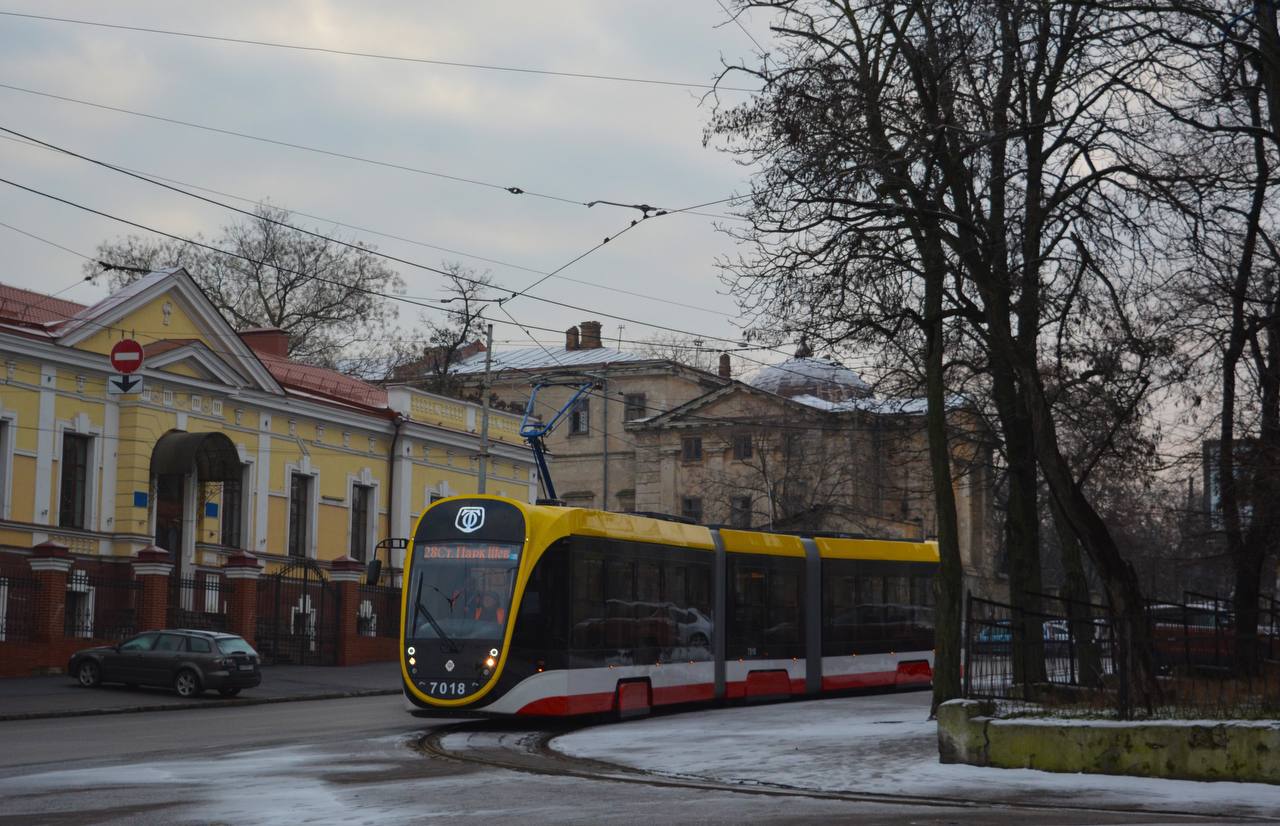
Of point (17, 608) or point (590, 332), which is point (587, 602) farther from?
point (590, 332)

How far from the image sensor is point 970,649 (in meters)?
16.4

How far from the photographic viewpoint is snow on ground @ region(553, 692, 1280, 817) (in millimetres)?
13008

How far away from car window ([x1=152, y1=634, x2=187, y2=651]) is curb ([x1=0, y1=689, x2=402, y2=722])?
1.37m

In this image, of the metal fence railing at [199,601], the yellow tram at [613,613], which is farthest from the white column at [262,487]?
the yellow tram at [613,613]

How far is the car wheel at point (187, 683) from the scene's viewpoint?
30.5 metres

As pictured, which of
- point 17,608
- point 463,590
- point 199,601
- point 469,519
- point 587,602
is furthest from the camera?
point 199,601

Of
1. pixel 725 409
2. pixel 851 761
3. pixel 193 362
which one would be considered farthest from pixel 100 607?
pixel 725 409

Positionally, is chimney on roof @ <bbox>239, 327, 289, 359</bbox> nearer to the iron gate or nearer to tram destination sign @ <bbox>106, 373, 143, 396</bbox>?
the iron gate

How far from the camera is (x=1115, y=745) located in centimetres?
1432

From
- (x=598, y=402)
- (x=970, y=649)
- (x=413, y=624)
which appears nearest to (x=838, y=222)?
(x=970, y=649)

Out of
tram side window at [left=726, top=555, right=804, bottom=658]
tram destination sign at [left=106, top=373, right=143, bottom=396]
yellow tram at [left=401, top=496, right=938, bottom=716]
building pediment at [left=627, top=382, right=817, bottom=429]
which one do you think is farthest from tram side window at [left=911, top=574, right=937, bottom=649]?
building pediment at [left=627, top=382, right=817, bottom=429]

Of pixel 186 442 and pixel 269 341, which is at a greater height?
pixel 269 341

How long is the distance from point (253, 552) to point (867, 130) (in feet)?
92.5

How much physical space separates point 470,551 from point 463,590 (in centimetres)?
54
